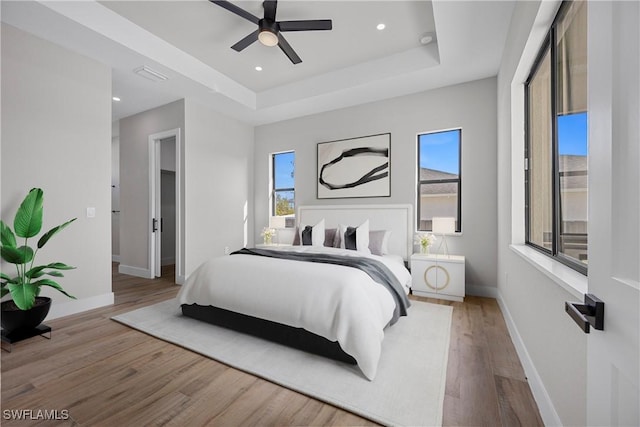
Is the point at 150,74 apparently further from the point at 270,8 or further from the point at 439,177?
the point at 439,177

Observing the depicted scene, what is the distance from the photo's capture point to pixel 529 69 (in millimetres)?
2352

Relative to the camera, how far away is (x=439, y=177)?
408cm

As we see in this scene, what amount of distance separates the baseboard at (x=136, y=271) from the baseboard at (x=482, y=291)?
502 cm

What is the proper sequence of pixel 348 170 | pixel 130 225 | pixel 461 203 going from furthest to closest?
pixel 130 225
pixel 348 170
pixel 461 203

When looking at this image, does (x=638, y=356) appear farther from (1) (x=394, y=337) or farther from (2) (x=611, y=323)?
(1) (x=394, y=337)

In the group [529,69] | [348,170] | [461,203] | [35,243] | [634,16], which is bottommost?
[35,243]

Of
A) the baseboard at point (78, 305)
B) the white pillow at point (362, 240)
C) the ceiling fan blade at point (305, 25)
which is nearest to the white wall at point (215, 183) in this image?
the baseboard at point (78, 305)

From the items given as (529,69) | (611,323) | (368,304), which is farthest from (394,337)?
(529,69)

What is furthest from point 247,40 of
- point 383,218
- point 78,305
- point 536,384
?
point 536,384

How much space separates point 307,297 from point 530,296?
63.4 inches

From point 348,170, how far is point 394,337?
9.46ft

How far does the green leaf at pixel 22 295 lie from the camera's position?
228 centimetres

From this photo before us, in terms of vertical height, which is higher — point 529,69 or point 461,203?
point 529,69

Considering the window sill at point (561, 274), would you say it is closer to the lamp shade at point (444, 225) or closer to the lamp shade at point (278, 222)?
the lamp shade at point (444, 225)
